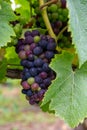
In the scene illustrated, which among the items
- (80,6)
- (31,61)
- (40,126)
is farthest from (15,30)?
(40,126)

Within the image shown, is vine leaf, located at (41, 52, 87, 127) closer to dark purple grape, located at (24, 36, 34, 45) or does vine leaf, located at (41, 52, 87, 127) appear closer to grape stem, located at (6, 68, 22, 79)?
dark purple grape, located at (24, 36, 34, 45)

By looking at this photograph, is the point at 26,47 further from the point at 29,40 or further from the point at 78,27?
the point at 78,27

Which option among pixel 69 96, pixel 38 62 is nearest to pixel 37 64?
pixel 38 62

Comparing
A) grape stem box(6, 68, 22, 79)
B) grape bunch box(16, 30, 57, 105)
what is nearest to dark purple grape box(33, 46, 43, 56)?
grape bunch box(16, 30, 57, 105)

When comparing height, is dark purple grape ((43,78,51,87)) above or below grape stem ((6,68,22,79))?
above

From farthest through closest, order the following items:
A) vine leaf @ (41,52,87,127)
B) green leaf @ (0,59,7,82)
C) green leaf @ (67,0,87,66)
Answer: green leaf @ (0,59,7,82)
vine leaf @ (41,52,87,127)
green leaf @ (67,0,87,66)

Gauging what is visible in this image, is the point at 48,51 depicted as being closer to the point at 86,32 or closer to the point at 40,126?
the point at 86,32
